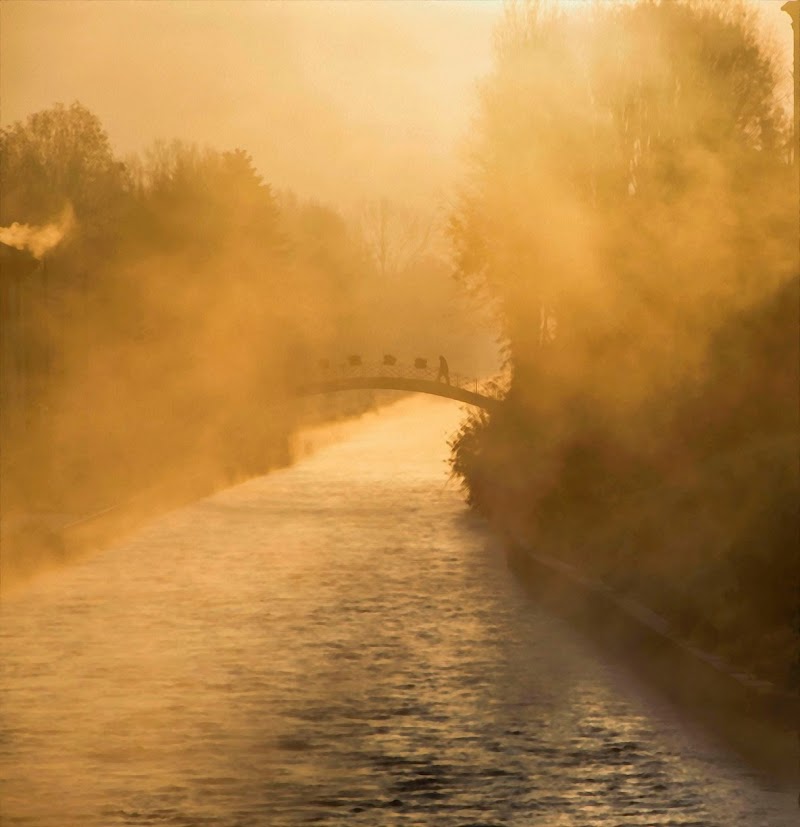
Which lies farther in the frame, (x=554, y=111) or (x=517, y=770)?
(x=554, y=111)

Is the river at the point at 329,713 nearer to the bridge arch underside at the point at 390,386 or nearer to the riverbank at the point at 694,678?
the riverbank at the point at 694,678

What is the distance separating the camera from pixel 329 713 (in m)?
12.1


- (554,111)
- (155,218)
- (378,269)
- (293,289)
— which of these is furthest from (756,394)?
(378,269)

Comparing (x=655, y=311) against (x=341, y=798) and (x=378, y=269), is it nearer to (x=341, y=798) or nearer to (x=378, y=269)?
(x=341, y=798)

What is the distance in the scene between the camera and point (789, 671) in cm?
1129

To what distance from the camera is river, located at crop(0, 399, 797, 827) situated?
913 cm

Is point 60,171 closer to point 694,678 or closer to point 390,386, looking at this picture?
point 390,386

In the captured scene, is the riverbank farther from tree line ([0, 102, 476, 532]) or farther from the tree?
the tree

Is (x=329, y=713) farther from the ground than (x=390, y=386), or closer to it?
closer to it

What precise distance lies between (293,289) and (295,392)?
26.7ft

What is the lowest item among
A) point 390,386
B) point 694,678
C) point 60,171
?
point 694,678

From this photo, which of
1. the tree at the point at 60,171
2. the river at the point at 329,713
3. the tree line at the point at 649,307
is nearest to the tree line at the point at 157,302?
the tree at the point at 60,171

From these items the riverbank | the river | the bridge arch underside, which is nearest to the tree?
the bridge arch underside

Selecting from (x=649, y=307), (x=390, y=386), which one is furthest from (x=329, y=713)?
(x=390, y=386)
